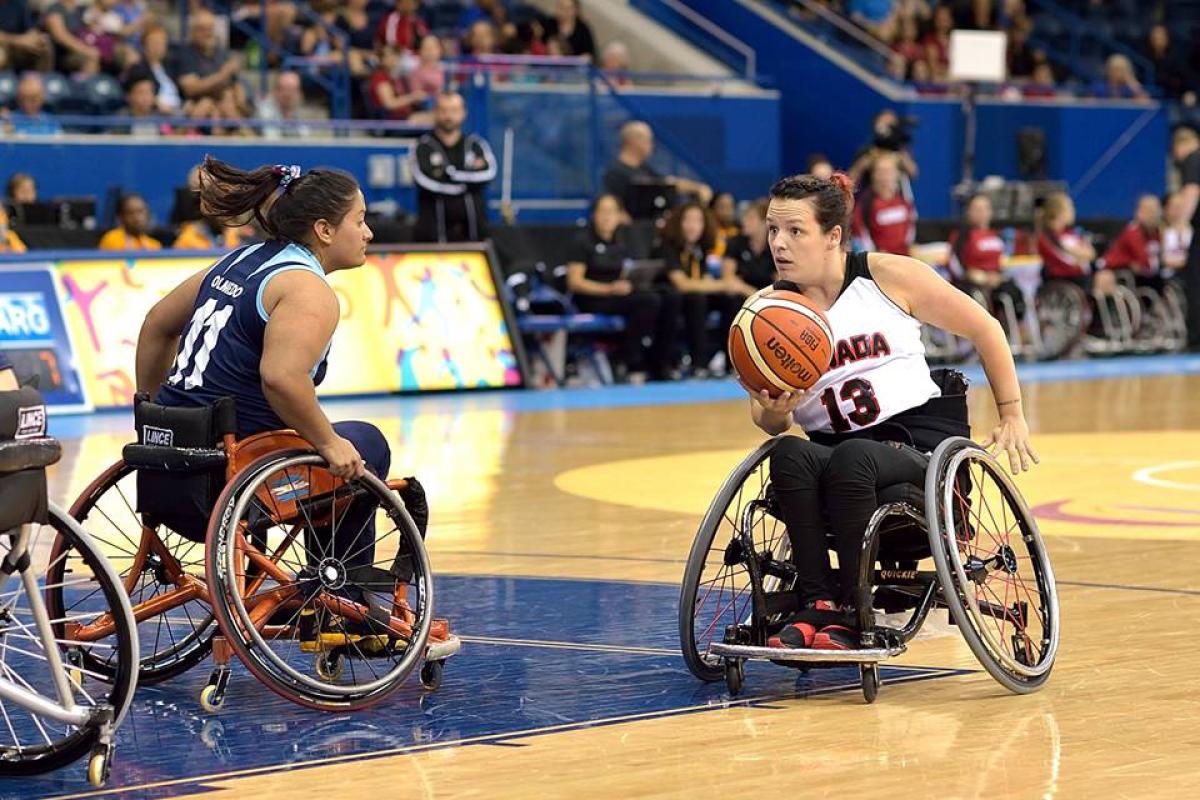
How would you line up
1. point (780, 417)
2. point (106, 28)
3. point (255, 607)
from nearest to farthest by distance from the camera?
point (255, 607) → point (780, 417) → point (106, 28)

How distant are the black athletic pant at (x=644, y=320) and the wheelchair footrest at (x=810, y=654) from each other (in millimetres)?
11593

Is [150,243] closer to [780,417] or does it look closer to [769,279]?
[769,279]

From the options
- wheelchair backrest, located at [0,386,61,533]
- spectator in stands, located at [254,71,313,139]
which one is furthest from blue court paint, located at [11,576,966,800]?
spectator in stands, located at [254,71,313,139]

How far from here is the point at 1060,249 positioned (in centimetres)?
1984

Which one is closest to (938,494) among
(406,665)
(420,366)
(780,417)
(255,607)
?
(780,417)

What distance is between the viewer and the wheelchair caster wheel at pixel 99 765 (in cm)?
476

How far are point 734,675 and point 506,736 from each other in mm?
767

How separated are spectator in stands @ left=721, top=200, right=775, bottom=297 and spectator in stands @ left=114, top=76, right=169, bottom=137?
15.8 ft

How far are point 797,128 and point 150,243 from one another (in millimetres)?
11466

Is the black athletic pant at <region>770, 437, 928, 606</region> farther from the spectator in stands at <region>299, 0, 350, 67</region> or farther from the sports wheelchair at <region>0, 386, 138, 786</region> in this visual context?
the spectator in stands at <region>299, 0, 350, 67</region>

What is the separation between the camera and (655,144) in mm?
21000

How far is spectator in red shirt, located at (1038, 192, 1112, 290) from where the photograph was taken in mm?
19844

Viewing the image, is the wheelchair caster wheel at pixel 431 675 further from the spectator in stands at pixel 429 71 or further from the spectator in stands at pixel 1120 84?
the spectator in stands at pixel 1120 84

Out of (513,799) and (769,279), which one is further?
(769,279)
